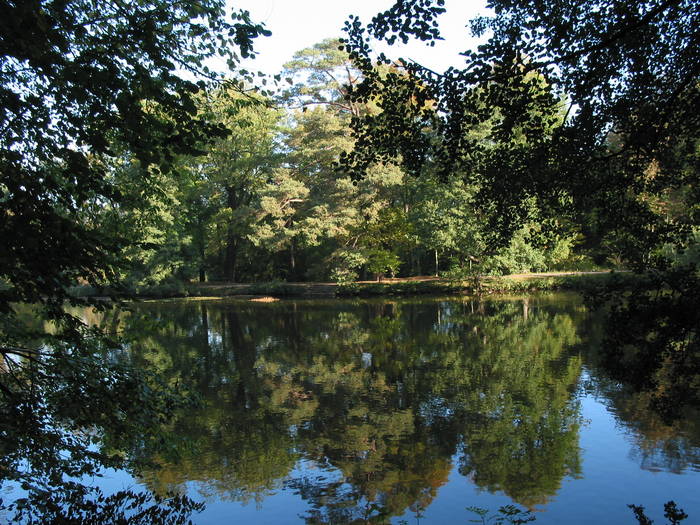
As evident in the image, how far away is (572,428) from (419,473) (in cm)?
280

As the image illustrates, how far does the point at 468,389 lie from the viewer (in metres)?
10.9

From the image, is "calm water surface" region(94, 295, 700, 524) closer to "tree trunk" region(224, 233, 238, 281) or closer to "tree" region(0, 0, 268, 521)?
"tree" region(0, 0, 268, 521)

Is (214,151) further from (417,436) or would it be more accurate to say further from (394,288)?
(394,288)

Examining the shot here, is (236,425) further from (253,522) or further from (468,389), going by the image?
(468,389)

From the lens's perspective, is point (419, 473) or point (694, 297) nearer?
point (694, 297)

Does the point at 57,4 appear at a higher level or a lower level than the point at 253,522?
higher

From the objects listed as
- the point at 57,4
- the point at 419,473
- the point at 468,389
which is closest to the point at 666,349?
the point at 419,473

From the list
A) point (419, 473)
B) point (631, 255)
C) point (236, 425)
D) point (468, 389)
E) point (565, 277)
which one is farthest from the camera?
point (565, 277)

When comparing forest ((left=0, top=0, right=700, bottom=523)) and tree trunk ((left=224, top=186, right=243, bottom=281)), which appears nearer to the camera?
forest ((left=0, top=0, right=700, bottom=523))

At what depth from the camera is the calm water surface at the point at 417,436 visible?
6.51 m

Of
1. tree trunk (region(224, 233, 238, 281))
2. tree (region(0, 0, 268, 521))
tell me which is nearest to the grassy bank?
tree trunk (region(224, 233, 238, 281))

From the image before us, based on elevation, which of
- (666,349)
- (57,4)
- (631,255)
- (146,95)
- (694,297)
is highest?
(57,4)

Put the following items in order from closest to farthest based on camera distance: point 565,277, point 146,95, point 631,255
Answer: point 146,95
point 631,255
point 565,277

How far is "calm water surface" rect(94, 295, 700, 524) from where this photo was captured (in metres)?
6.51
